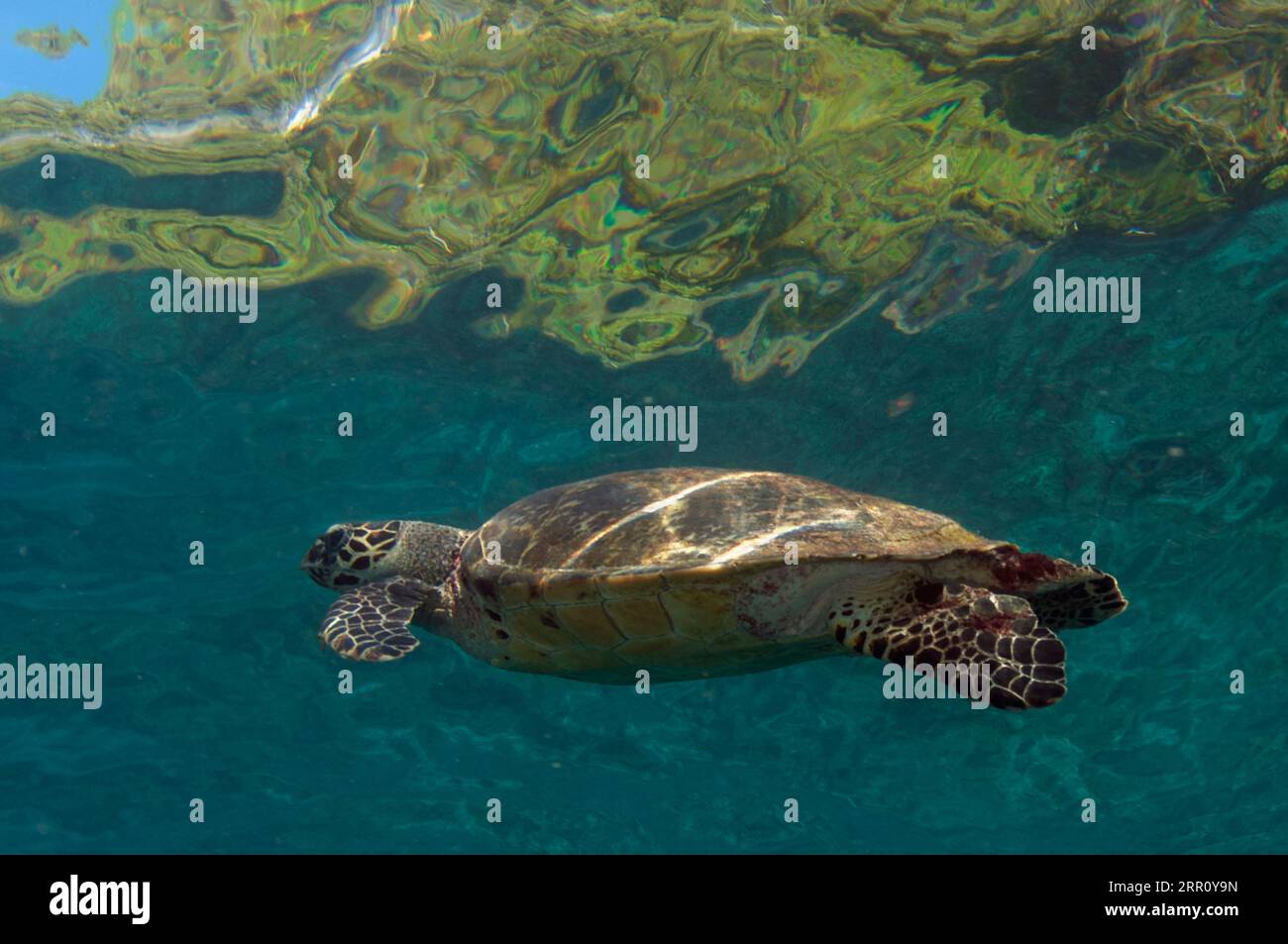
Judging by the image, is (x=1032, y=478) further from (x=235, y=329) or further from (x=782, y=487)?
(x=235, y=329)

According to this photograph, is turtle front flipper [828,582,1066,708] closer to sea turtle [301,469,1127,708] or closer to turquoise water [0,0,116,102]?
sea turtle [301,469,1127,708]

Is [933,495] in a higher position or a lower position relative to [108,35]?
lower

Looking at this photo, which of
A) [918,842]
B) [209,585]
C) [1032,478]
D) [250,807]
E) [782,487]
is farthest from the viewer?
[918,842]

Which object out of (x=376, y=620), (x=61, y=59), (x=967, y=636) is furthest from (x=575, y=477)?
(x=967, y=636)

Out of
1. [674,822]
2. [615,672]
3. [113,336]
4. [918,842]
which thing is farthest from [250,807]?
[615,672]

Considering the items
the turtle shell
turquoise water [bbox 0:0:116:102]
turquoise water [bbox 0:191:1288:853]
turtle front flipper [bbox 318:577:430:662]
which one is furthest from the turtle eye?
turquoise water [bbox 0:0:116:102]
